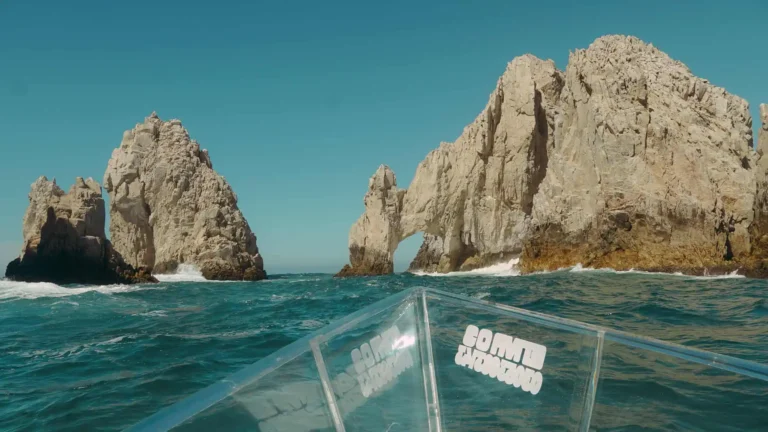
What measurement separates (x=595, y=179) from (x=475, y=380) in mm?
33424

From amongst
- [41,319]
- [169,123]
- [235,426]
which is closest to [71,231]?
[169,123]

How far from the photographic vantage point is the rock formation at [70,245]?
3912cm

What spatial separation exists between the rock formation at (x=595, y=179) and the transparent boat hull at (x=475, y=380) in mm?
23479

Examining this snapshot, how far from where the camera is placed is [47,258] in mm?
39500

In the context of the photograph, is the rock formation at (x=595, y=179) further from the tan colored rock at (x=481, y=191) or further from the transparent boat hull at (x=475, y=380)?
the transparent boat hull at (x=475, y=380)

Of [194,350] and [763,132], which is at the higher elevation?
[763,132]

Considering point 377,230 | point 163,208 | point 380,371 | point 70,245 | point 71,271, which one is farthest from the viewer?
point 163,208

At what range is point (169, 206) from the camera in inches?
1992

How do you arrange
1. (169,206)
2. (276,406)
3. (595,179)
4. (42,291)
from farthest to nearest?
1. (169,206)
2. (595,179)
3. (42,291)
4. (276,406)

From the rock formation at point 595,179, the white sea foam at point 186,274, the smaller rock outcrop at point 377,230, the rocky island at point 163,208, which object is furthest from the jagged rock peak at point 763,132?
the white sea foam at point 186,274

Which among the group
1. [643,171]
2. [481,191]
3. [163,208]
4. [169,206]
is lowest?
[163,208]

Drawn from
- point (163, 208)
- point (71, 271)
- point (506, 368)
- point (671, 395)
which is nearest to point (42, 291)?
point (71, 271)

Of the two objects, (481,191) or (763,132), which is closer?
(763,132)

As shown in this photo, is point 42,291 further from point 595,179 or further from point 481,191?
point 481,191
